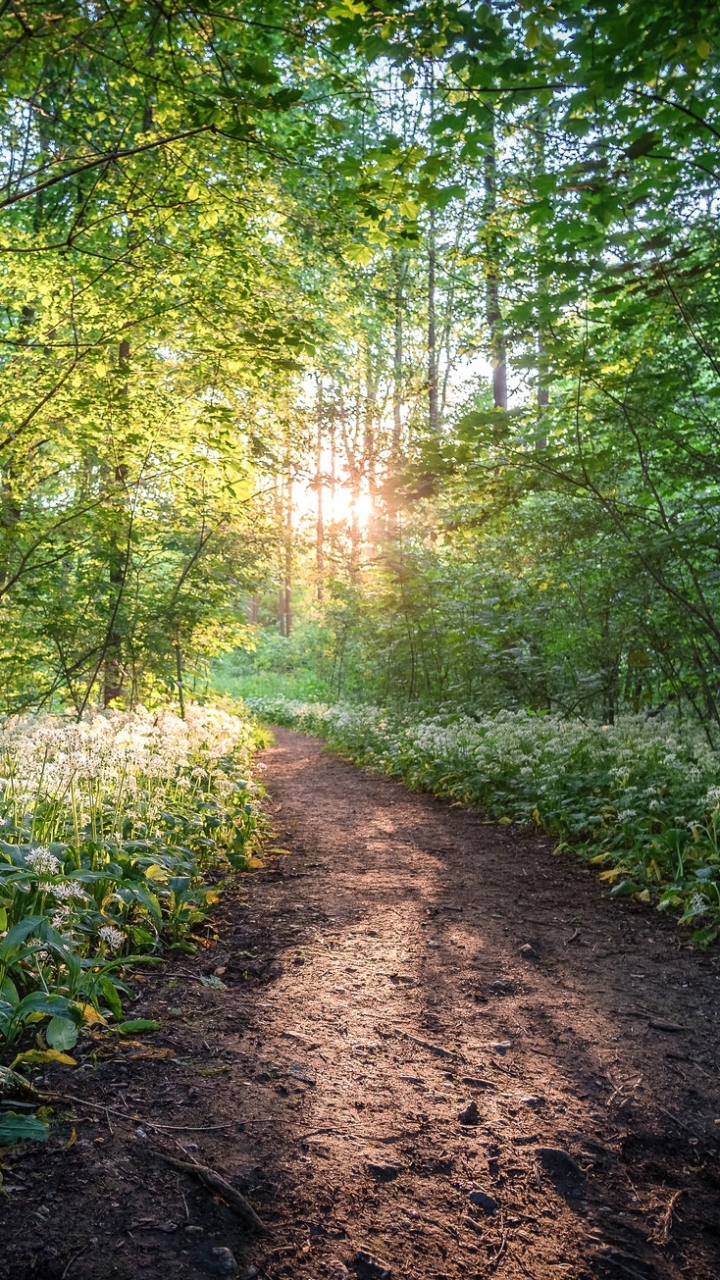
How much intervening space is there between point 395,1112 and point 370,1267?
2.13 ft

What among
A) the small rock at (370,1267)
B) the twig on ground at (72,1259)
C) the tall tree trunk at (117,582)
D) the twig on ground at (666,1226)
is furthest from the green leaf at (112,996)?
the tall tree trunk at (117,582)

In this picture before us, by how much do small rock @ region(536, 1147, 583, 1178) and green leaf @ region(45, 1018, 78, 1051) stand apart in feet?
5.02

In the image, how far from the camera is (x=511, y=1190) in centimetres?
208

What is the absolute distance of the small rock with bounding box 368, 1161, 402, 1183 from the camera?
207cm

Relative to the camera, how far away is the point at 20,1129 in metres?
1.92

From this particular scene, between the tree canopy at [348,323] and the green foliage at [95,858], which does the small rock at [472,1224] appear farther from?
the tree canopy at [348,323]

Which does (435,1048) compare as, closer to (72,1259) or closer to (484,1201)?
(484,1201)

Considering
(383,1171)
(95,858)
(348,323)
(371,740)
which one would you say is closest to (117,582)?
(371,740)

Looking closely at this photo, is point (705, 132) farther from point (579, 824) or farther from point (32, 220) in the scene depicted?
point (32, 220)

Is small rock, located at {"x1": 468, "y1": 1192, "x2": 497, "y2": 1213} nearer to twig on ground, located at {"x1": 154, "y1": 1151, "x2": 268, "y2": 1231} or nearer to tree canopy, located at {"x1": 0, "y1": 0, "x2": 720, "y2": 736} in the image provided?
twig on ground, located at {"x1": 154, "y1": 1151, "x2": 268, "y2": 1231}

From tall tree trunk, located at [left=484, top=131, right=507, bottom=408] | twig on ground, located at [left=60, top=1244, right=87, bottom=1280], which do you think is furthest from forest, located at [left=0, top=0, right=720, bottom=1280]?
tall tree trunk, located at [left=484, top=131, right=507, bottom=408]

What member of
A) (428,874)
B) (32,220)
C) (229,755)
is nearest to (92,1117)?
(428,874)

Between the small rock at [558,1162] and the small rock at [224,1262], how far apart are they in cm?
101

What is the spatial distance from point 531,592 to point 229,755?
15.8ft
